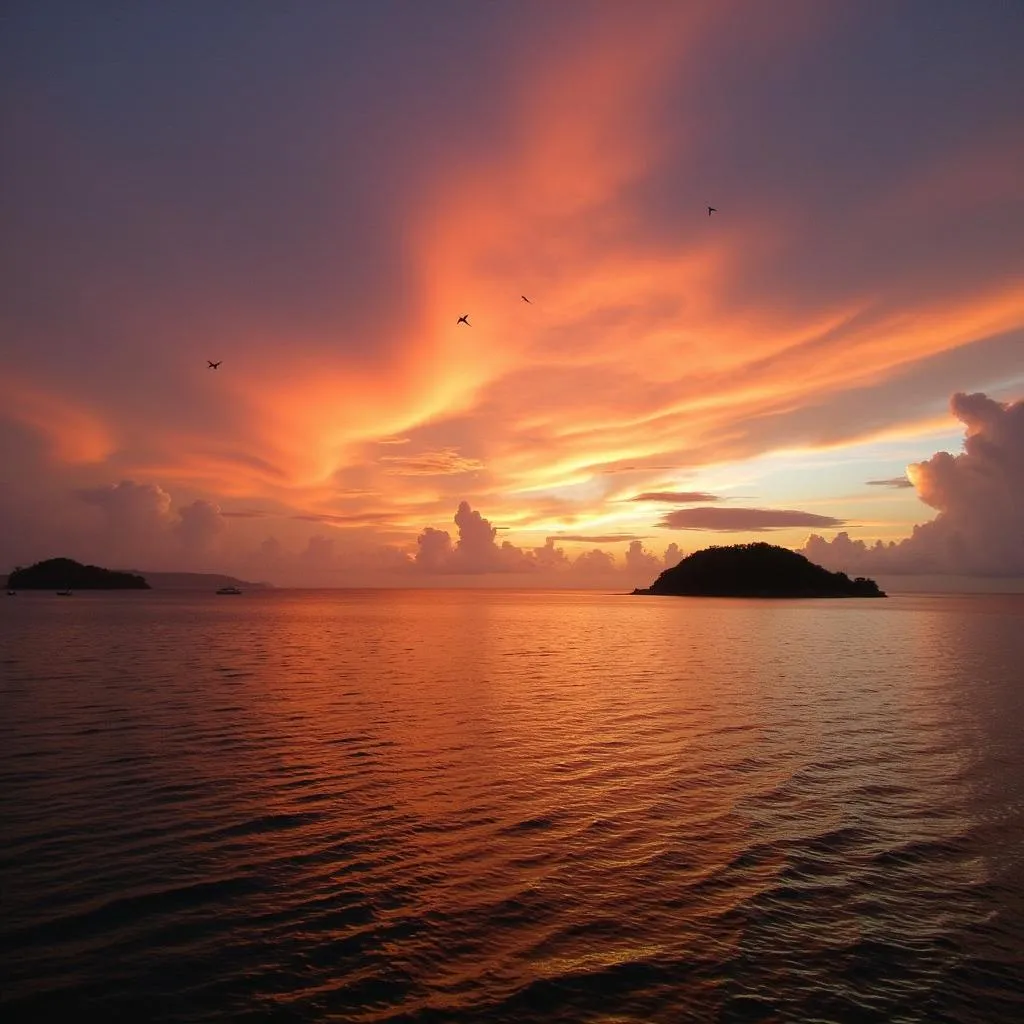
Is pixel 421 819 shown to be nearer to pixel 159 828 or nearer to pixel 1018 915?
pixel 159 828

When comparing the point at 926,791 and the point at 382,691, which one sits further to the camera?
the point at 382,691

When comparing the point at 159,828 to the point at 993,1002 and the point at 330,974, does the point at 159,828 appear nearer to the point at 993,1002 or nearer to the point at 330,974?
the point at 330,974

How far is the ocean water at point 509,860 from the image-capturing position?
45.0ft

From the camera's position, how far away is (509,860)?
20.0m

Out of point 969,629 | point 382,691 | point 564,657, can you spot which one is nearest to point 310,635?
point 564,657

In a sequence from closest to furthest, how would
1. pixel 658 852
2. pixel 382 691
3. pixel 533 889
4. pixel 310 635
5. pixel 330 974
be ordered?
pixel 330 974
pixel 533 889
pixel 658 852
pixel 382 691
pixel 310 635

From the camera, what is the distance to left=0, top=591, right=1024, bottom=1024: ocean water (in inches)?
540

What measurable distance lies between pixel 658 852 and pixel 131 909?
561 inches

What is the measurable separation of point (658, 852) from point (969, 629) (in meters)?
135

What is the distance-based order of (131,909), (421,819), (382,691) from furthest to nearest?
(382,691) < (421,819) < (131,909)

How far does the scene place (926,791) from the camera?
2714cm

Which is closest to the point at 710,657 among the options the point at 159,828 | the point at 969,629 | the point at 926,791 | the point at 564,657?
the point at 564,657

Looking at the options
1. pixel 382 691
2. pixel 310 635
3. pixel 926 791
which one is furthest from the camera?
pixel 310 635

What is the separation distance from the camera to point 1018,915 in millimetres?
16922
